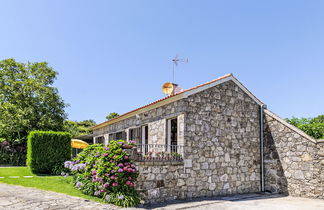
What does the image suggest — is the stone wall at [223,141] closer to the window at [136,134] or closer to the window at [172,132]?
the window at [172,132]

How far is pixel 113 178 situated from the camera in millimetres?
8102

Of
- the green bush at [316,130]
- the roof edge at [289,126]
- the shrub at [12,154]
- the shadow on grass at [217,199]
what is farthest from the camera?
the shrub at [12,154]

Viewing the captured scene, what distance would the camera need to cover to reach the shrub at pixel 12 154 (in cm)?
1878

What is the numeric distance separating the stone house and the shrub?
36.6 feet

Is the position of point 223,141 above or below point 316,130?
below

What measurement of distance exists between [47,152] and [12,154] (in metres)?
7.44

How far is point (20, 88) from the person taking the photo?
22078 mm

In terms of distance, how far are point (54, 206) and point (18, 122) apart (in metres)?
15.3

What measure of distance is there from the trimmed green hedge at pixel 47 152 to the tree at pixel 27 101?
749 centimetres

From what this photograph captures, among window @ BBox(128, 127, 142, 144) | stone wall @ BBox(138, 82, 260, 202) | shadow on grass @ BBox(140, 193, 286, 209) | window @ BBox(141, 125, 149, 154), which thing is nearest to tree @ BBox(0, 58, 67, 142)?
window @ BBox(128, 127, 142, 144)

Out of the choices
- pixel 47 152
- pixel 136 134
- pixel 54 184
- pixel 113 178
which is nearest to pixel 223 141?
pixel 136 134

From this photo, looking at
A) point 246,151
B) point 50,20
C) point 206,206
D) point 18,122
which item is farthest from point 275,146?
point 18,122

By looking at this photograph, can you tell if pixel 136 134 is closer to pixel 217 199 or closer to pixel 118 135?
pixel 118 135

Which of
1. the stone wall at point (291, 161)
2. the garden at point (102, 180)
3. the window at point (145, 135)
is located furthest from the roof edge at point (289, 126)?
the garden at point (102, 180)
